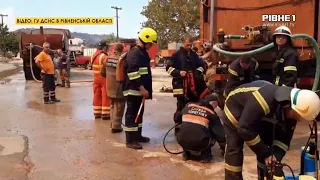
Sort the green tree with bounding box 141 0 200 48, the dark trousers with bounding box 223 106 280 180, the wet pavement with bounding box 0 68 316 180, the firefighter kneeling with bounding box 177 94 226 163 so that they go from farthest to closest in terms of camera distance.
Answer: the green tree with bounding box 141 0 200 48, the firefighter kneeling with bounding box 177 94 226 163, the wet pavement with bounding box 0 68 316 180, the dark trousers with bounding box 223 106 280 180

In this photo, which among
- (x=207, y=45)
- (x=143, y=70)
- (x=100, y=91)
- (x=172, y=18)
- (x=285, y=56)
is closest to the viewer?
(x=285, y=56)

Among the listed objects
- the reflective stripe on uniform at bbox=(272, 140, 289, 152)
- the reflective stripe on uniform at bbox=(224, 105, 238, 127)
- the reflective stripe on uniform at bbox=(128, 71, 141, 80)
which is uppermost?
the reflective stripe on uniform at bbox=(128, 71, 141, 80)

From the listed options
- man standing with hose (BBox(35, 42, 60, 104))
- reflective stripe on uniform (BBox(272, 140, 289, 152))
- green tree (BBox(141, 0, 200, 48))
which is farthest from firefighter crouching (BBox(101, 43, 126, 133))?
green tree (BBox(141, 0, 200, 48))

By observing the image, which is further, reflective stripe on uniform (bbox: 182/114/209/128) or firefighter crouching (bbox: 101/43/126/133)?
firefighter crouching (bbox: 101/43/126/133)

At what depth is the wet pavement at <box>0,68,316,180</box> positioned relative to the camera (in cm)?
523

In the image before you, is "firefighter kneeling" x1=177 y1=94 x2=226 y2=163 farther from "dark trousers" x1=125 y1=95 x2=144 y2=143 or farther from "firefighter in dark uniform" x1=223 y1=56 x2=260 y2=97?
"dark trousers" x1=125 y1=95 x2=144 y2=143

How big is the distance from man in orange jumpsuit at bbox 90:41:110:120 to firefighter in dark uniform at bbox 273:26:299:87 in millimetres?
3967

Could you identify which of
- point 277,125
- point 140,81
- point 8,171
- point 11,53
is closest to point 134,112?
point 140,81

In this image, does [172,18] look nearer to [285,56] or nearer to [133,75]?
[133,75]

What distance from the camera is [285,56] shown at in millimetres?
5531

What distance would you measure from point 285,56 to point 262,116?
7.75ft

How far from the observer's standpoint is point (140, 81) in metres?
6.34

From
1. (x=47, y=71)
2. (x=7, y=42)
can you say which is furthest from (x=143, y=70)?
(x=7, y=42)

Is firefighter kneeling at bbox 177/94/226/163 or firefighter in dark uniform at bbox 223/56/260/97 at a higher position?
firefighter in dark uniform at bbox 223/56/260/97
